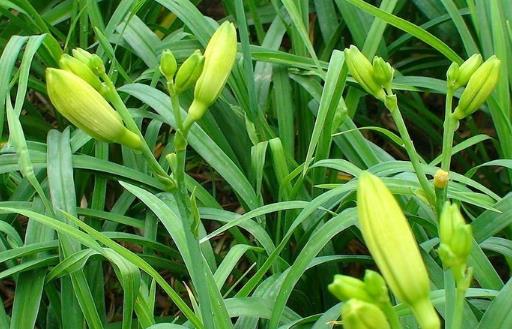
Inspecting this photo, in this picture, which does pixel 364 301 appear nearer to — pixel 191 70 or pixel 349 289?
pixel 349 289

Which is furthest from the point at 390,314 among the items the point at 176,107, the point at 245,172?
the point at 245,172

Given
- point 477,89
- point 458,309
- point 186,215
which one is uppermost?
point 477,89

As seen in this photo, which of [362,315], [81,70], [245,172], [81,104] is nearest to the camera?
[362,315]

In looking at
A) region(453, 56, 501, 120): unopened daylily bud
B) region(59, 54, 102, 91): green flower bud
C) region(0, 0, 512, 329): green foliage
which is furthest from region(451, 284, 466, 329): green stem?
region(59, 54, 102, 91): green flower bud

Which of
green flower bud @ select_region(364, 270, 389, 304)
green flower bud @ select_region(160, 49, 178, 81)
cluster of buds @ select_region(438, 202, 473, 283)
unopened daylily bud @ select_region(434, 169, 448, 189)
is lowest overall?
green flower bud @ select_region(364, 270, 389, 304)

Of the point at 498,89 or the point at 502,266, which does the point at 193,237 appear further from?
the point at 502,266

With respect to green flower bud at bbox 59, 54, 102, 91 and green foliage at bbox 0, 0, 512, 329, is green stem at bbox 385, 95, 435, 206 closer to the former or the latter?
green foliage at bbox 0, 0, 512, 329
